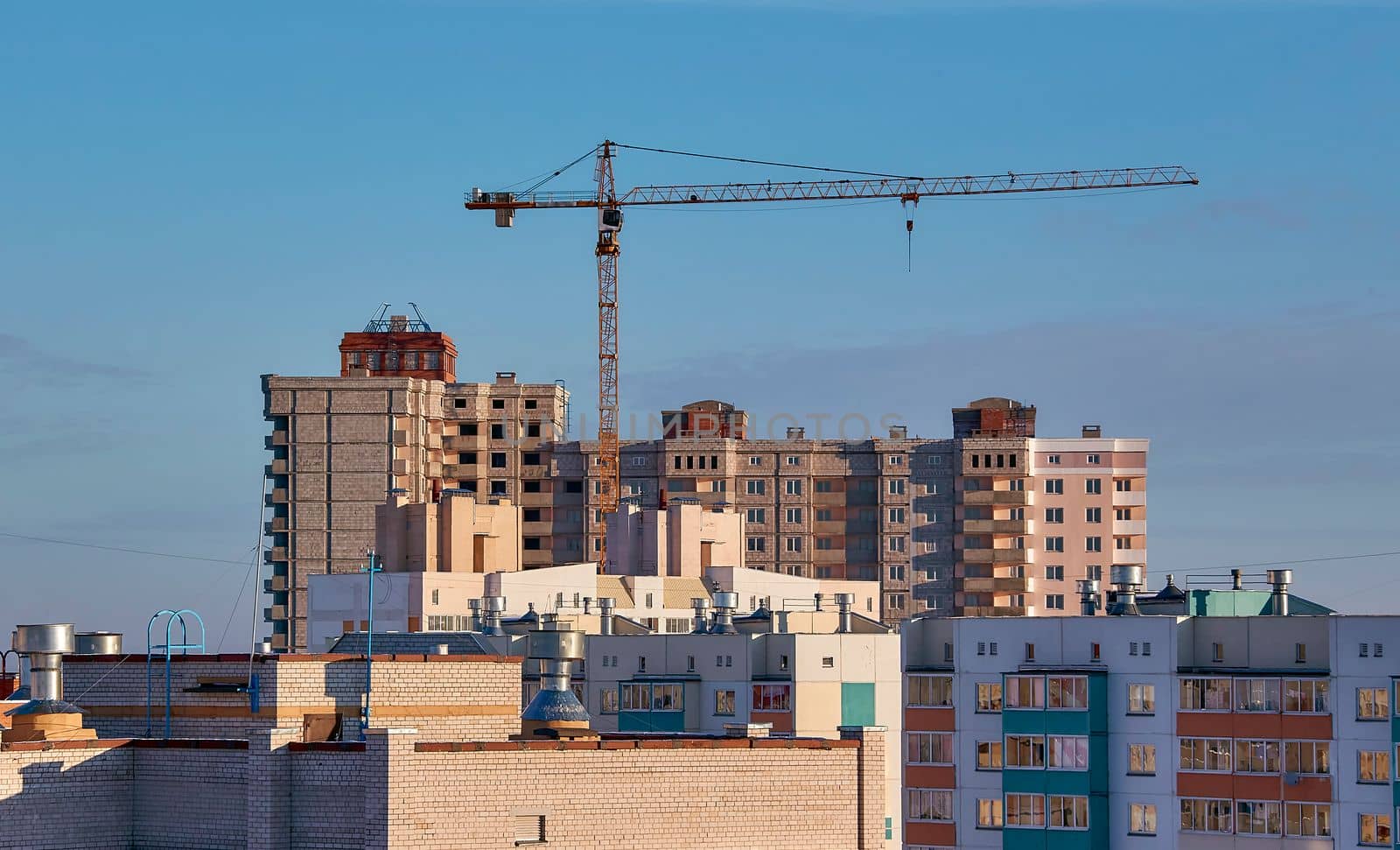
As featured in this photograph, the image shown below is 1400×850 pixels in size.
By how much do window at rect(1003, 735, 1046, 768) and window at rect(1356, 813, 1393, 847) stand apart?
11.4 metres

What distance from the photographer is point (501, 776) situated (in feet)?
148

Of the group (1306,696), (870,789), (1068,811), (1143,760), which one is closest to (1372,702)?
(1306,696)

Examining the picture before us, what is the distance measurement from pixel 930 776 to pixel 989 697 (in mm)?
4130

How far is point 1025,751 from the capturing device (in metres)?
81.4

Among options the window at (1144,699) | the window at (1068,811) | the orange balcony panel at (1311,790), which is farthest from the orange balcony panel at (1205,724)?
the window at (1068,811)

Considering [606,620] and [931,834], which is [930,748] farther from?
[606,620]

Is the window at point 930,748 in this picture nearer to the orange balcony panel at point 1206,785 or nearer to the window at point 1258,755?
the orange balcony panel at point 1206,785

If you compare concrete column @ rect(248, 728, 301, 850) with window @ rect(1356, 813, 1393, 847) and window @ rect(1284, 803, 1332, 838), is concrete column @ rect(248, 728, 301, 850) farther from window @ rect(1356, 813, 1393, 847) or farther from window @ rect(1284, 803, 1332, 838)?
window @ rect(1356, 813, 1393, 847)

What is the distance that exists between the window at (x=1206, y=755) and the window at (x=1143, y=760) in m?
0.98

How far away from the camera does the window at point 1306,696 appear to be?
7606cm

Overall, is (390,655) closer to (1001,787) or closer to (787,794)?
(787,794)

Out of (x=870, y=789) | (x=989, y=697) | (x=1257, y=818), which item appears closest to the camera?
(x=870, y=789)

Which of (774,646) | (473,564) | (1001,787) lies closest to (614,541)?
(473,564)

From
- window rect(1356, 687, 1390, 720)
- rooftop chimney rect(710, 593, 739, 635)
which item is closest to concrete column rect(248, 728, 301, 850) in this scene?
window rect(1356, 687, 1390, 720)
